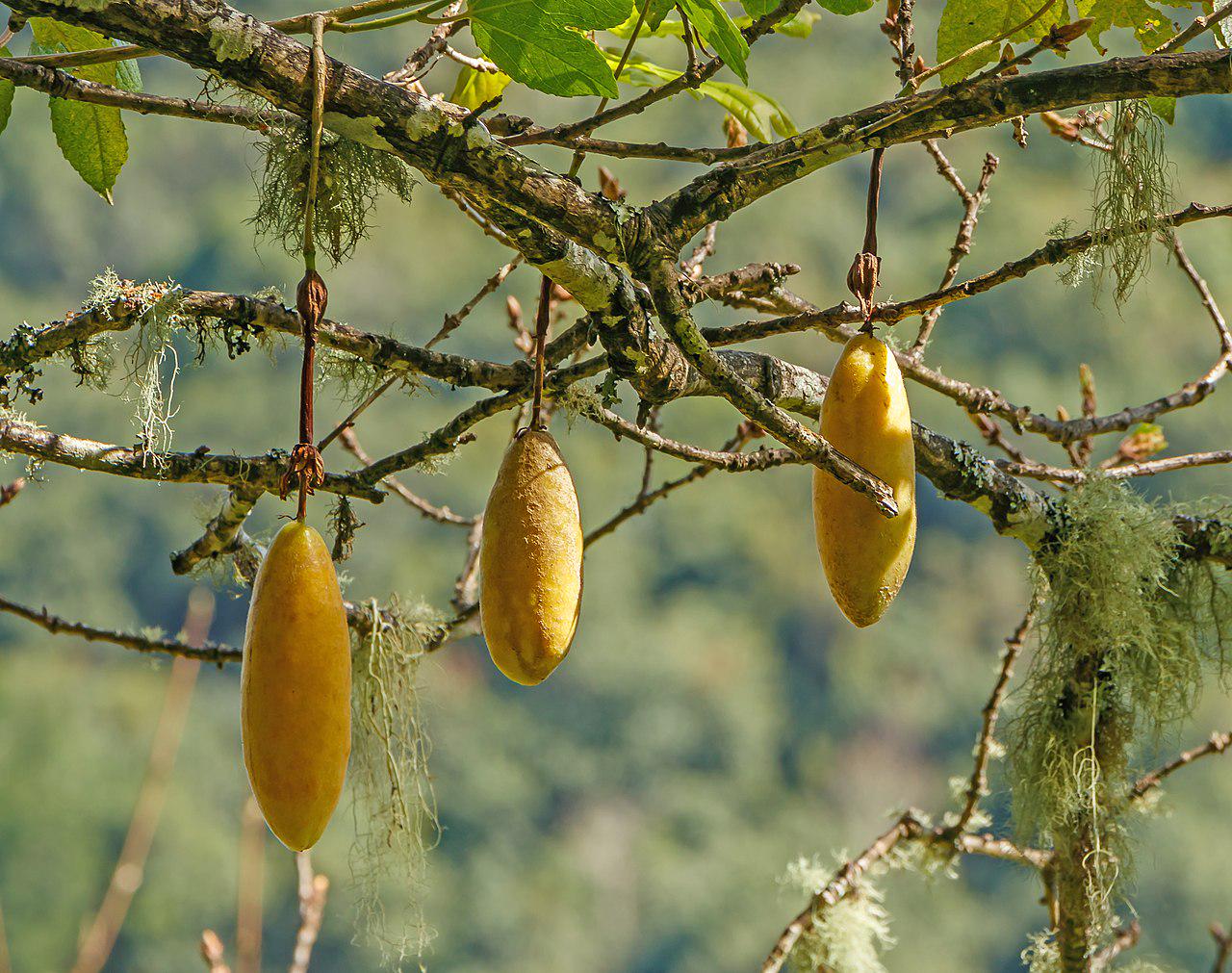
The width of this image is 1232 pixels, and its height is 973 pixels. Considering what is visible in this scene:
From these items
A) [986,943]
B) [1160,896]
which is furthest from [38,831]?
[1160,896]

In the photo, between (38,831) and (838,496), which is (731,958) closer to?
(38,831)

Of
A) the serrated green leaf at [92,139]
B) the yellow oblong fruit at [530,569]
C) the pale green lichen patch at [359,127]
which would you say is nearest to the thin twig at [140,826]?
the serrated green leaf at [92,139]

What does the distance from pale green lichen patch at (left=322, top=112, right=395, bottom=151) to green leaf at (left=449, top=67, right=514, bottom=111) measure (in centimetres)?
45

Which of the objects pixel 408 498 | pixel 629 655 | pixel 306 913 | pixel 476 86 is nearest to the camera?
pixel 476 86

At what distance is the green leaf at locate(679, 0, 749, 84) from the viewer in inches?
26.1

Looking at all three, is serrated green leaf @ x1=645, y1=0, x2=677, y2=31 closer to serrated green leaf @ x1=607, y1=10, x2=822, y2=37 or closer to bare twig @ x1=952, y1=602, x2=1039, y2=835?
serrated green leaf @ x1=607, y1=10, x2=822, y2=37

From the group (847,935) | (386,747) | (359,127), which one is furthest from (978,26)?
(847,935)

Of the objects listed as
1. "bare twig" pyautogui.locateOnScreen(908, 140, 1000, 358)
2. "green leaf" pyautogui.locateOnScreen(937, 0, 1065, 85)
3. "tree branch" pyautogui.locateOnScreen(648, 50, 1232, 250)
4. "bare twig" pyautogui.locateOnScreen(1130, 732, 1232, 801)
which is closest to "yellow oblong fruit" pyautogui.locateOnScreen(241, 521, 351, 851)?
"tree branch" pyautogui.locateOnScreen(648, 50, 1232, 250)

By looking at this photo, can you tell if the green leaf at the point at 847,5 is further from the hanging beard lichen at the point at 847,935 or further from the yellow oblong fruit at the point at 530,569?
the hanging beard lichen at the point at 847,935

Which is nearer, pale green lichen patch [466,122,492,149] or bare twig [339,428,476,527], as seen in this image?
pale green lichen patch [466,122,492,149]

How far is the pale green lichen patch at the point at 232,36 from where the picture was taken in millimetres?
542

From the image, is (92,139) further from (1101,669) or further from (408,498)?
(1101,669)

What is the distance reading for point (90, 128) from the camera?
3.01ft

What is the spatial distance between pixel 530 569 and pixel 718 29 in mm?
313
